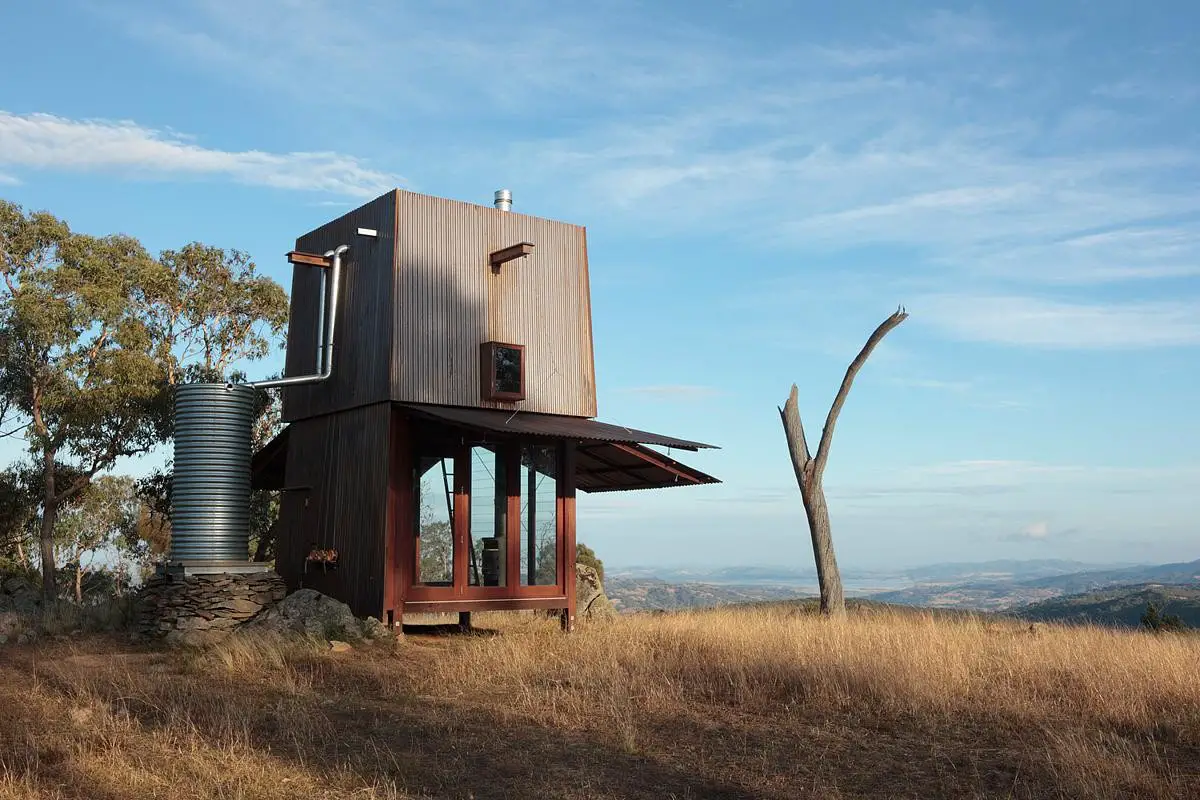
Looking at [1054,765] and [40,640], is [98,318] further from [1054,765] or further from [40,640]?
[1054,765]

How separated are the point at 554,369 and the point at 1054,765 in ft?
34.7

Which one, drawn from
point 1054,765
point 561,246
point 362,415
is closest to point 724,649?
point 1054,765

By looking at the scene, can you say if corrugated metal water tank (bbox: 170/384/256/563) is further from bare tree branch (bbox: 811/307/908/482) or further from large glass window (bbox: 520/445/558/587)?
bare tree branch (bbox: 811/307/908/482)

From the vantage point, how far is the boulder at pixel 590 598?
1844cm

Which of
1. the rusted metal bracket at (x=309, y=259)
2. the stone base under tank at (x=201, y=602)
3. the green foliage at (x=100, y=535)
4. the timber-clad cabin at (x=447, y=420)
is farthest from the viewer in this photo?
the green foliage at (x=100, y=535)

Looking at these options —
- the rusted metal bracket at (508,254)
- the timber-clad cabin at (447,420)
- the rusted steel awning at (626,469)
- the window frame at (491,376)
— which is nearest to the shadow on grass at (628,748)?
the timber-clad cabin at (447,420)

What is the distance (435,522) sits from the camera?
50.0 ft

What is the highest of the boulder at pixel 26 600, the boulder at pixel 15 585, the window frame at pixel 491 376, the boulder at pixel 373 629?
the window frame at pixel 491 376

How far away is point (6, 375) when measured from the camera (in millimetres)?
23797

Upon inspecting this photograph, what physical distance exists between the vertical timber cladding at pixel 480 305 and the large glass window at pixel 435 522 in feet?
3.24

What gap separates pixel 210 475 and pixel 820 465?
979cm

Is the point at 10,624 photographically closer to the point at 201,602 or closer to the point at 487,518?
the point at 201,602

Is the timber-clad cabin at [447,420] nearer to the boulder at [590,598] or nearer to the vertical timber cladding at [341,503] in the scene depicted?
the vertical timber cladding at [341,503]

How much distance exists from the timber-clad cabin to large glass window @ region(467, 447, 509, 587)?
21mm
